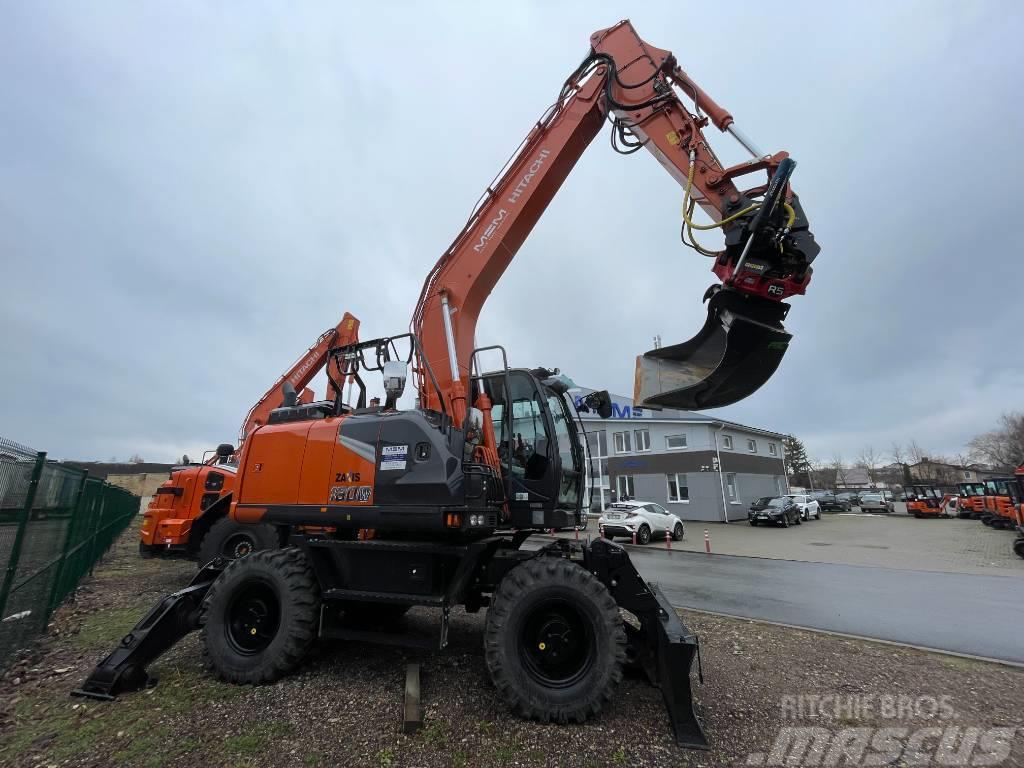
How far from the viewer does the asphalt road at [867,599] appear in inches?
256

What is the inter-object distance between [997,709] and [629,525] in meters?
13.9

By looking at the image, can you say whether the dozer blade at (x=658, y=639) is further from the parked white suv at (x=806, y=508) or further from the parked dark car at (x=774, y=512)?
the parked white suv at (x=806, y=508)

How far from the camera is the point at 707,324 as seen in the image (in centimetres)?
499

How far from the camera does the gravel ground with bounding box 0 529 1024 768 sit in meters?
3.36

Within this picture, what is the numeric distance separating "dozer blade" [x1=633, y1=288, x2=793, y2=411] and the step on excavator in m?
0.02

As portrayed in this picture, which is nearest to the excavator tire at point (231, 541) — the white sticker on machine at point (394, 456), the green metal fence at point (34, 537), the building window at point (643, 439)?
the green metal fence at point (34, 537)

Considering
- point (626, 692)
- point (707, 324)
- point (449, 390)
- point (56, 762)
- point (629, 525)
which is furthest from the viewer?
point (629, 525)

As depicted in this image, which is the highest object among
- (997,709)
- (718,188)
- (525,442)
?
(718,188)

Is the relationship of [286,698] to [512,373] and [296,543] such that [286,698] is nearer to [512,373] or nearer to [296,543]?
[296,543]

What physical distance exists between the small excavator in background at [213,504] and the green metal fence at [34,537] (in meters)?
1.46

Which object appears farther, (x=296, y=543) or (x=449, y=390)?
(x=449, y=390)

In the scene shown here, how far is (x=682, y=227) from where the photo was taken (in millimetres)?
5125

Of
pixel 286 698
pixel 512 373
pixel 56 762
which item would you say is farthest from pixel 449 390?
pixel 56 762

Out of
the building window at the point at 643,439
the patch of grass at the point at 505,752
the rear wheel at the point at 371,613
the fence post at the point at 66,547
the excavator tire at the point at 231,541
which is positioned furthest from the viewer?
the building window at the point at 643,439
